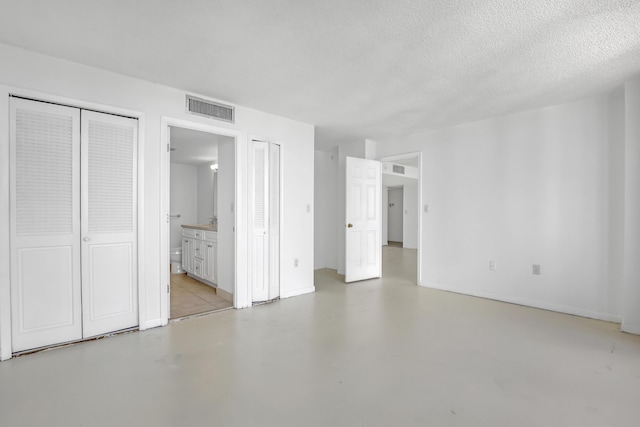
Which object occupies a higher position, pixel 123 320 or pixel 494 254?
pixel 494 254

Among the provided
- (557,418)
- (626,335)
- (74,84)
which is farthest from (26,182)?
(626,335)

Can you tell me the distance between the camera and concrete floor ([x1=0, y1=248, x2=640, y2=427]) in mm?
1828

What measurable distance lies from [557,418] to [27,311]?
12.7ft

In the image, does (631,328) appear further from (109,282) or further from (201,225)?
(201,225)

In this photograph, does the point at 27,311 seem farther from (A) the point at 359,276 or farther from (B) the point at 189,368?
(A) the point at 359,276

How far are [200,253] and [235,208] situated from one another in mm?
1780

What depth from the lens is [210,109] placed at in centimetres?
361

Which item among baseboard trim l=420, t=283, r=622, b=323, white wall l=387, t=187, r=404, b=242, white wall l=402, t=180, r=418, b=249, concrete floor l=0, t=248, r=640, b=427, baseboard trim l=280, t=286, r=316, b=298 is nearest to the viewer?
concrete floor l=0, t=248, r=640, b=427

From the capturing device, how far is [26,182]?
2.59 metres

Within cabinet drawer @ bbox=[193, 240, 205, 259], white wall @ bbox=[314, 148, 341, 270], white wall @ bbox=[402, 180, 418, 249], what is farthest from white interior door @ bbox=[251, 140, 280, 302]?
A: white wall @ bbox=[402, 180, 418, 249]

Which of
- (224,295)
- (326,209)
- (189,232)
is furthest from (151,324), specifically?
(326,209)

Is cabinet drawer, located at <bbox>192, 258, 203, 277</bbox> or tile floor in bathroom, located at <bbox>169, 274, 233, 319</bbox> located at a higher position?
cabinet drawer, located at <bbox>192, 258, 203, 277</bbox>

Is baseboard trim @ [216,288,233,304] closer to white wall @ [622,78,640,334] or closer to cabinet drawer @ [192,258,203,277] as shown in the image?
cabinet drawer @ [192,258,203,277]

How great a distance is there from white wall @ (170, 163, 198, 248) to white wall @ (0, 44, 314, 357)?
13.5 feet
